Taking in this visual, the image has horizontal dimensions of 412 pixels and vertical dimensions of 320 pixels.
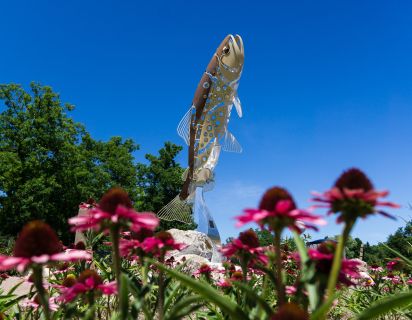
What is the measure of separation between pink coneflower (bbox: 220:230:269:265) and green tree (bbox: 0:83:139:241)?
22.0m

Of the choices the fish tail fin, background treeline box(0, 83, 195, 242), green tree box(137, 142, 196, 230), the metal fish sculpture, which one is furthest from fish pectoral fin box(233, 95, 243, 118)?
green tree box(137, 142, 196, 230)

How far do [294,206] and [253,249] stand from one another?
560mm

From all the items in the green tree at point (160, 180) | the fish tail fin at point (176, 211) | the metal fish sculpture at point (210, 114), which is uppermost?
the green tree at point (160, 180)

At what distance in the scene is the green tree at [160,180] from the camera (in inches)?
1261

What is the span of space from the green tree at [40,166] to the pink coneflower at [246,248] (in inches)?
867

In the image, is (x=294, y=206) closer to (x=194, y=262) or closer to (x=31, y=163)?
(x=194, y=262)

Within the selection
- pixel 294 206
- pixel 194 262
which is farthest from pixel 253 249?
pixel 194 262

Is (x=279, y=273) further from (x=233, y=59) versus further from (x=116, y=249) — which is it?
(x=233, y=59)

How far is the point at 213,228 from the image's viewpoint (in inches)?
637

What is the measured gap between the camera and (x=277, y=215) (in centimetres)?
129

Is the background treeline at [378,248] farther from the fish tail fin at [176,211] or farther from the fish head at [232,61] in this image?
the fish head at [232,61]

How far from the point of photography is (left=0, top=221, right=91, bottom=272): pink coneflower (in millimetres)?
1332

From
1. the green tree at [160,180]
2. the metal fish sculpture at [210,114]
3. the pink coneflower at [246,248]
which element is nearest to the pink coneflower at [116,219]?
the pink coneflower at [246,248]

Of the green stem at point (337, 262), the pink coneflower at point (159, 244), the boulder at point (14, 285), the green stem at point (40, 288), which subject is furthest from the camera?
the boulder at point (14, 285)
